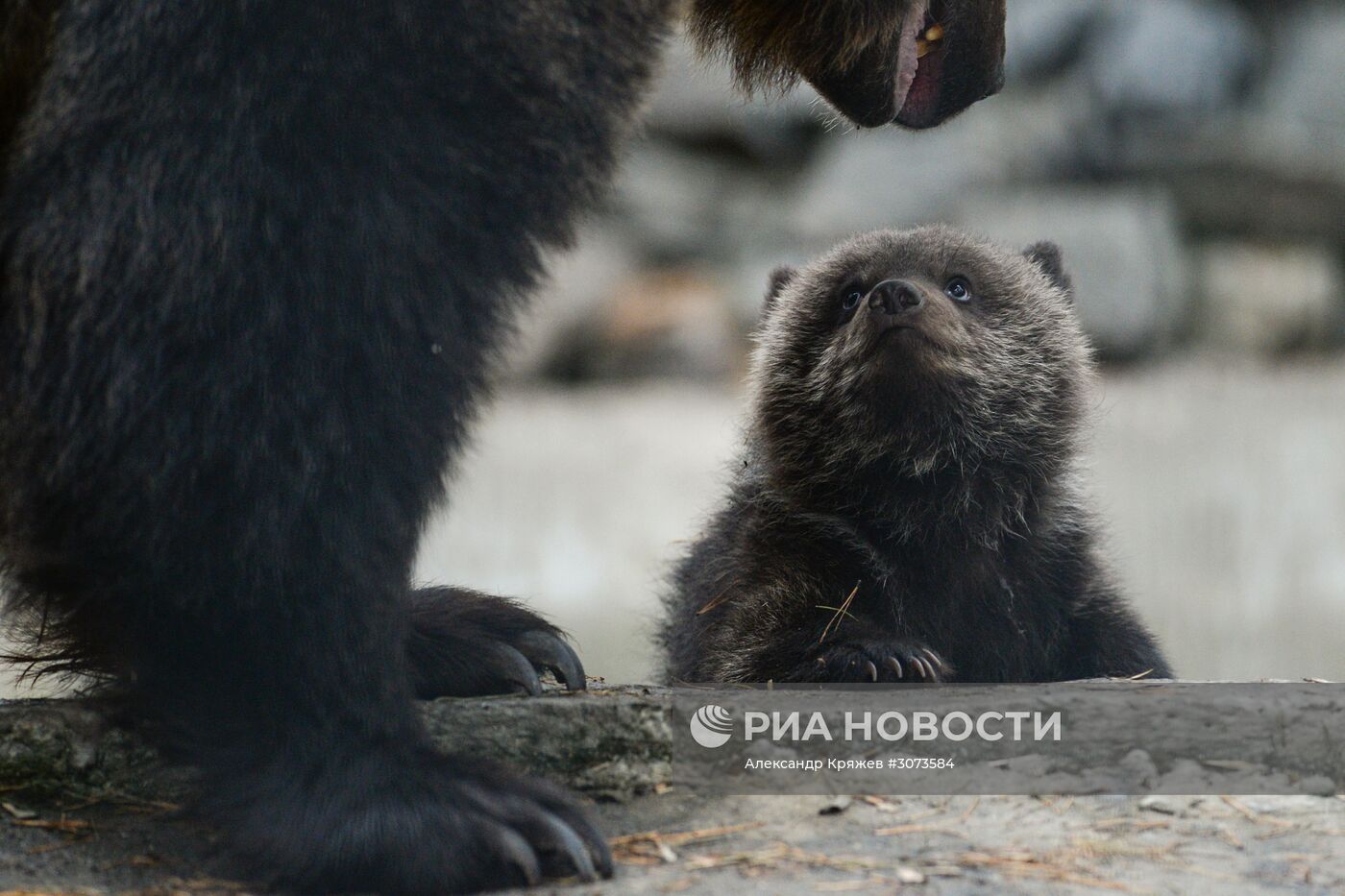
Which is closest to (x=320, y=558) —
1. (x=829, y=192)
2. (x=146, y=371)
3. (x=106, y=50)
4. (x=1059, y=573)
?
(x=146, y=371)

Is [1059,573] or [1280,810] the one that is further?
[1059,573]

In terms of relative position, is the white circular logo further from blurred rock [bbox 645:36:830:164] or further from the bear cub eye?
blurred rock [bbox 645:36:830:164]

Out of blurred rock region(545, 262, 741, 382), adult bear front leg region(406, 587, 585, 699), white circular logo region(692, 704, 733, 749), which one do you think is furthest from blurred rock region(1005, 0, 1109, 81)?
white circular logo region(692, 704, 733, 749)

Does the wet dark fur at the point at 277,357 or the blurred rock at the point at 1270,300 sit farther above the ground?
the blurred rock at the point at 1270,300

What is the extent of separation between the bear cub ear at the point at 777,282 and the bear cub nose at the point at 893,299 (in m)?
0.80

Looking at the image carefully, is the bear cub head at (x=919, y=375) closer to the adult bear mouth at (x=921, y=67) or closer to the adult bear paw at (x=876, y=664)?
the adult bear mouth at (x=921, y=67)

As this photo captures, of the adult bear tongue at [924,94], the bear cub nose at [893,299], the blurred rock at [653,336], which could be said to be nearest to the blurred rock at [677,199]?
the blurred rock at [653,336]

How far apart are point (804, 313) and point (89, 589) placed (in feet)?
7.19

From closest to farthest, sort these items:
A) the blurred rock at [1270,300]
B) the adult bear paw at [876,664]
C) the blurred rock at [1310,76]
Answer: the adult bear paw at [876,664], the blurred rock at [1270,300], the blurred rock at [1310,76]

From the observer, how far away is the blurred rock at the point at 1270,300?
13.6 m

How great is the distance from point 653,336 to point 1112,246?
157 inches

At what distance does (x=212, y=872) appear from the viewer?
91.2 inches

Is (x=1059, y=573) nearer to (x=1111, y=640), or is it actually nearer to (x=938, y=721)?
(x=1111, y=640)

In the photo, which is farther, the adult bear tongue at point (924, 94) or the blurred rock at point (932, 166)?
the blurred rock at point (932, 166)
